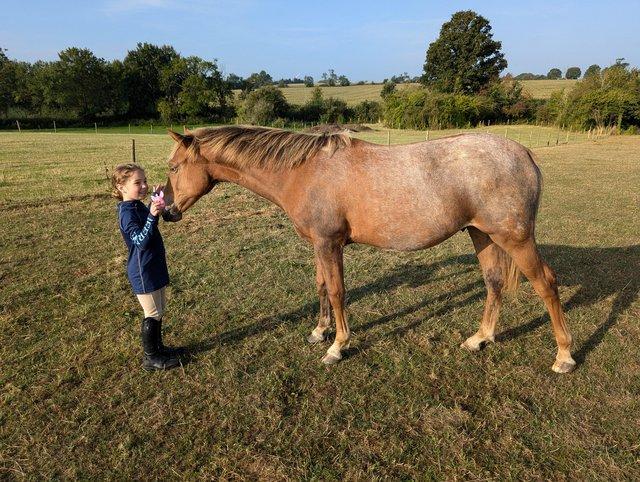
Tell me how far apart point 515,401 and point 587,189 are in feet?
→ 37.8

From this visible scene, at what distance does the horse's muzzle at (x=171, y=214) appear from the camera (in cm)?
360


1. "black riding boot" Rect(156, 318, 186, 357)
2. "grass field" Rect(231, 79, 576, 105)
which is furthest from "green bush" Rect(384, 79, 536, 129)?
"black riding boot" Rect(156, 318, 186, 357)

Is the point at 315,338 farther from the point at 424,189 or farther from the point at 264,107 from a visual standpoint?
the point at 264,107

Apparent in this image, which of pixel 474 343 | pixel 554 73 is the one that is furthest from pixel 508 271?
pixel 554 73

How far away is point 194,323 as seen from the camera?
438 centimetres

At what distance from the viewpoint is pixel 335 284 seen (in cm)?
369

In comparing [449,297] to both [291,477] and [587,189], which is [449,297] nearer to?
[291,477]

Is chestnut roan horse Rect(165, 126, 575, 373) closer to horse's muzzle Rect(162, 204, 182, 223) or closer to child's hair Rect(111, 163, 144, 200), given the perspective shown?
horse's muzzle Rect(162, 204, 182, 223)

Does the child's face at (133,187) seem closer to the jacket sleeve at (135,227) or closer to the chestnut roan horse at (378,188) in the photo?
the jacket sleeve at (135,227)

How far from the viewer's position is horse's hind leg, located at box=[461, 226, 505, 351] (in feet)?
12.9

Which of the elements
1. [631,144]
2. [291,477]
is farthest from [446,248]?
[631,144]

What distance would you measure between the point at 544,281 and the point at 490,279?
59cm

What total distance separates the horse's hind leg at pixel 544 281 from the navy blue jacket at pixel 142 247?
2948 mm

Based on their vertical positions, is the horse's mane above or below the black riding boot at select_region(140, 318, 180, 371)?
above
